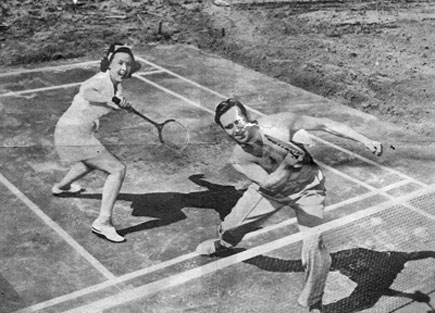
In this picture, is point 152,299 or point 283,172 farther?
point 152,299

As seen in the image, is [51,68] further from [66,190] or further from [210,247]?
[210,247]

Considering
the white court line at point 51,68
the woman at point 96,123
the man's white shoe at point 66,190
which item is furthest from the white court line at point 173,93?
the woman at point 96,123

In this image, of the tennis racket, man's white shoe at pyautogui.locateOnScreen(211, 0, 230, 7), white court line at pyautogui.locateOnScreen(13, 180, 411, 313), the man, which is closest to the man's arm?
the man

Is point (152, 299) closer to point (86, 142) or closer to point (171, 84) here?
point (86, 142)

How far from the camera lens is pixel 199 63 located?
2334 centimetres

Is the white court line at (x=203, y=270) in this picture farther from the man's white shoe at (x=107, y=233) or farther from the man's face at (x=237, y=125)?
the man's face at (x=237, y=125)

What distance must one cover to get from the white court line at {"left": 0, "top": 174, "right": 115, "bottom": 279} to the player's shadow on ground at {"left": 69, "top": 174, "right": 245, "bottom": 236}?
85cm

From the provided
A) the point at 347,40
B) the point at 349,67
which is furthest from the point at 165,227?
the point at 347,40

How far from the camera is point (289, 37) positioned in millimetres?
25969

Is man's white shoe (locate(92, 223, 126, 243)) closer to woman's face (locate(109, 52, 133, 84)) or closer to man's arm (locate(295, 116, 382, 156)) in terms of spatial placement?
woman's face (locate(109, 52, 133, 84))

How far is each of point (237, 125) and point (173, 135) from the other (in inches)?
185

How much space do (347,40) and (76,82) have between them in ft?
31.0

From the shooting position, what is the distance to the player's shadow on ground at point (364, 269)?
41.5 feet

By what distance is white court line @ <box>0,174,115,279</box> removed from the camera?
13406 mm
